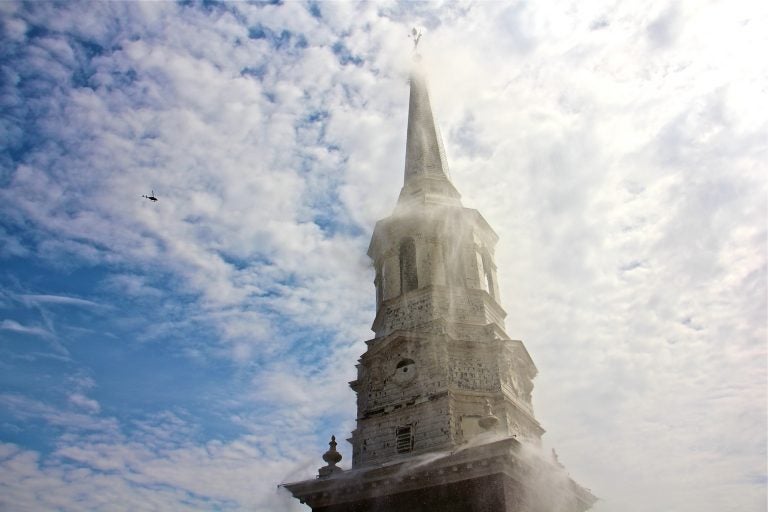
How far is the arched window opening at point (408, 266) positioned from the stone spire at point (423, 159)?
7.35 ft

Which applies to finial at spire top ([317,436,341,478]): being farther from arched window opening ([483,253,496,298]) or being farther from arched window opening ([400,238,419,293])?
arched window opening ([483,253,496,298])

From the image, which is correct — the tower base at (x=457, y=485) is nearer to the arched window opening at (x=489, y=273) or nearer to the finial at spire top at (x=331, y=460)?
the finial at spire top at (x=331, y=460)

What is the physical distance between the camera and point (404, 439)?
18.0m

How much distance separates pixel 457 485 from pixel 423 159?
600 inches

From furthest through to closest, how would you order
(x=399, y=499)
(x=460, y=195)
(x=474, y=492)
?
1. (x=460, y=195)
2. (x=399, y=499)
3. (x=474, y=492)

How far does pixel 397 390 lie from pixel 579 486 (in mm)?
6584

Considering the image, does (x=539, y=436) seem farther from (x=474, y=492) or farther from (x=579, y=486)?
(x=474, y=492)

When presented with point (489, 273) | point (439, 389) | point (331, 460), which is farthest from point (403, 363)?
point (489, 273)

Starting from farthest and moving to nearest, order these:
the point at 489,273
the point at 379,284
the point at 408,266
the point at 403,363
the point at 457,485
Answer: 1. the point at 379,284
2. the point at 489,273
3. the point at 408,266
4. the point at 403,363
5. the point at 457,485

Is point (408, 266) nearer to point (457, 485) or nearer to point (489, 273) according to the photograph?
point (489, 273)

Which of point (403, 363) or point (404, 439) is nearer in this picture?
point (404, 439)

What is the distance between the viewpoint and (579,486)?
58.3ft

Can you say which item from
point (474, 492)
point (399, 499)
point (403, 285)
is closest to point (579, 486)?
point (474, 492)

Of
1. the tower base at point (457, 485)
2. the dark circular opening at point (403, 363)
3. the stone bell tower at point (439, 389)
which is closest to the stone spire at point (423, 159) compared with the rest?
the stone bell tower at point (439, 389)
